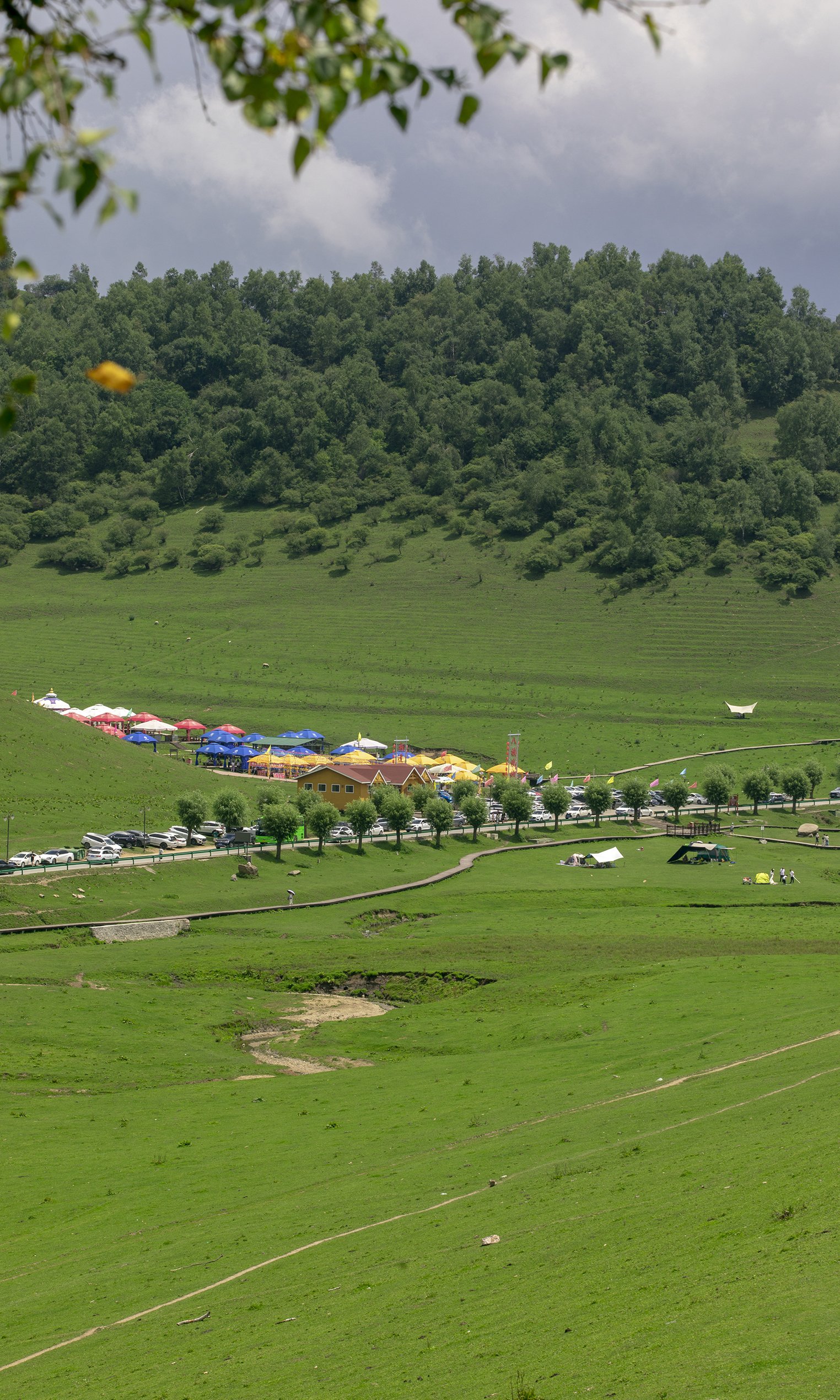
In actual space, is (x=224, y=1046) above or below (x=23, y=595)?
below

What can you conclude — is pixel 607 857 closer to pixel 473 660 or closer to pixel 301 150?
pixel 473 660

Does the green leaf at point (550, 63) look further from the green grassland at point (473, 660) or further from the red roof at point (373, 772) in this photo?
the green grassland at point (473, 660)

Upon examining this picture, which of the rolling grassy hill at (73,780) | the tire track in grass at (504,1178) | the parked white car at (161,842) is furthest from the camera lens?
the rolling grassy hill at (73,780)

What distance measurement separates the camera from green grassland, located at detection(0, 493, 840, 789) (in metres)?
143

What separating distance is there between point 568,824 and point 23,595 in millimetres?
127644

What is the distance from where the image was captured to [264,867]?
79.0 metres

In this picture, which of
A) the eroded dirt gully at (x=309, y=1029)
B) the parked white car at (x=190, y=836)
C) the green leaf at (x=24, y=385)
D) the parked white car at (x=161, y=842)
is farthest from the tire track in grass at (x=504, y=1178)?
the parked white car at (x=190, y=836)

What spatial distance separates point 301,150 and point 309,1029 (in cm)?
4569

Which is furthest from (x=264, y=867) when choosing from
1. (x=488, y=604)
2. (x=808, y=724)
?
(x=488, y=604)

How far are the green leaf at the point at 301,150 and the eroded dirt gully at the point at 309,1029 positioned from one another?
126 ft

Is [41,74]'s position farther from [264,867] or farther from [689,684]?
[689,684]

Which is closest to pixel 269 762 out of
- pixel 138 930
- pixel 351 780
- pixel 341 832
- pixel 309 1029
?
pixel 351 780

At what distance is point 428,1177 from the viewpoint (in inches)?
973

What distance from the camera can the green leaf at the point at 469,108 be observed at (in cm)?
586
